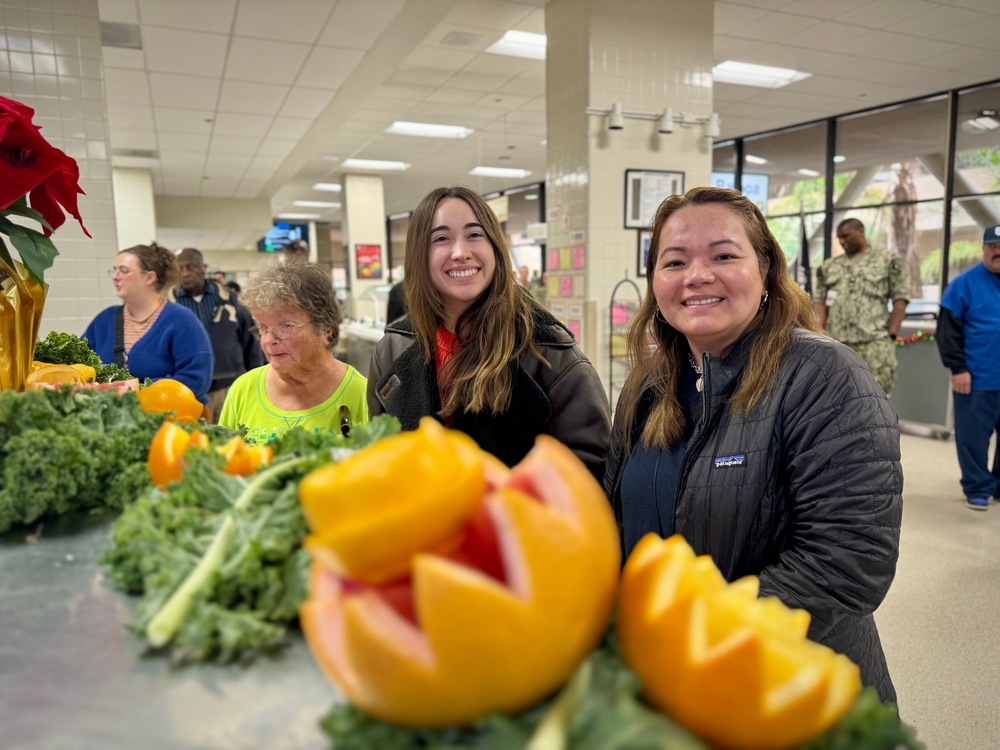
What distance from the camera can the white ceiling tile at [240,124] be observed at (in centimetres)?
812

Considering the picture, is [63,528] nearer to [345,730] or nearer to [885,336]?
[345,730]

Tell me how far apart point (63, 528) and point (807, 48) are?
736 cm

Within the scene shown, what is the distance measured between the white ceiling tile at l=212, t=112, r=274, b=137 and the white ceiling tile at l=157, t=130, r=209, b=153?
404mm

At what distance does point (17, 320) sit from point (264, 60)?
233 inches

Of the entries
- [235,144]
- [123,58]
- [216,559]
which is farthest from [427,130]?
[216,559]

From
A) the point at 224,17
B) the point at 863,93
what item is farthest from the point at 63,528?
the point at 863,93

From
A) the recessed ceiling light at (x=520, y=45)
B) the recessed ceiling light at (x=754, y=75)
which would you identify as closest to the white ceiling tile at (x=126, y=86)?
the recessed ceiling light at (x=520, y=45)

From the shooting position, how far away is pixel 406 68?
6.55 metres

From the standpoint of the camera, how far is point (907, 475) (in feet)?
18.3

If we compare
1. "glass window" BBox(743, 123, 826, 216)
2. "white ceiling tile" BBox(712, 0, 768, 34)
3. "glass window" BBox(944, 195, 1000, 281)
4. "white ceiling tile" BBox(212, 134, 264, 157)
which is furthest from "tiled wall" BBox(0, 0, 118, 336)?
"glass window" BBox(944, 195, 1000, 281)

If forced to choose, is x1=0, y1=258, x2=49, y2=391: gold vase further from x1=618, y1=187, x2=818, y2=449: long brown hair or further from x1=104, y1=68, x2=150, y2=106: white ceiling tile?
x1=104, y1=68, x2=150, y2=106: white ceiling tile

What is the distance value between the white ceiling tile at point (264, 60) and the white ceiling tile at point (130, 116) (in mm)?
1772

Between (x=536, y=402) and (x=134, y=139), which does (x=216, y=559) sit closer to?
(x=536, y=402)

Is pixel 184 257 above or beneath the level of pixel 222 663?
above
